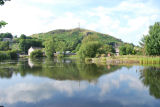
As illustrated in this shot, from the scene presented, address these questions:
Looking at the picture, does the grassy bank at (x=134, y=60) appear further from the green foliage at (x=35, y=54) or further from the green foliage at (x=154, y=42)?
the green foliage at (x=35, y=54)

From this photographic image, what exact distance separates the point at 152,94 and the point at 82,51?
47.7m

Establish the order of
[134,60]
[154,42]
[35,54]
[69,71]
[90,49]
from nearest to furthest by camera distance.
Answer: [69,71] < [134,60] < [154,42] < [90,49] < [35,54]

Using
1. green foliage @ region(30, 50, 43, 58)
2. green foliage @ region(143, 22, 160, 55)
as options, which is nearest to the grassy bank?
green foliage @ region(143, 22, 160, 55)

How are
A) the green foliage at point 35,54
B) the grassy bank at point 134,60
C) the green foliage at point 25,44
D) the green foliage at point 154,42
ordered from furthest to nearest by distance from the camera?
the green foliage at point 25,44 → the green foliage at point 35,54 → the green foliage at point 154,42 → the grassy bank at point 134,60

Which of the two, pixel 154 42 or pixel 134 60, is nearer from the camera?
pixel 134 60

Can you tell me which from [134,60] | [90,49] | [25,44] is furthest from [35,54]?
[134,60]

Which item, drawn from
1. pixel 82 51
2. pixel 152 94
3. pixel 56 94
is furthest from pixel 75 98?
pixel 82 51

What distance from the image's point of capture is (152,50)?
4838cm

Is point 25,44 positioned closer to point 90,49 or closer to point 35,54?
point 35,54

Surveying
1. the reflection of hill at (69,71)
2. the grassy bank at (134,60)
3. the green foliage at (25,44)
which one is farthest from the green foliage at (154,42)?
the green foliage at (25,44)

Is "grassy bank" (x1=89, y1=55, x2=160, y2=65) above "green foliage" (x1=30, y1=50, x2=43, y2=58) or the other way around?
the other way around

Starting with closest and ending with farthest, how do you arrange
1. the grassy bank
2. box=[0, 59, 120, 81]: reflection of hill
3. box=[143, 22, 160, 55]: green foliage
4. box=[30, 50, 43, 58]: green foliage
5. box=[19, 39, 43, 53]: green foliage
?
1. box=[0, 59, 120, 81]: reflection of hill
2. the grassy bank
3. box=[143, 22, 160, 55]: green foliage
4. box=[30, 50, 43, 58]: green foliage
5. box=[19, 39, 43, 53]: green foliage

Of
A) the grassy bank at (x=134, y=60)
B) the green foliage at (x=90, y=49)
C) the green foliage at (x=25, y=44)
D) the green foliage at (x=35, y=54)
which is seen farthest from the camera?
the green foliage at (x=25, y=44)

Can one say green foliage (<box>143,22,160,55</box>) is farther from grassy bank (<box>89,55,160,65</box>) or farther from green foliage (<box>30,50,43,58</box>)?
green foliage (<box>30,50,43,58</box>)
